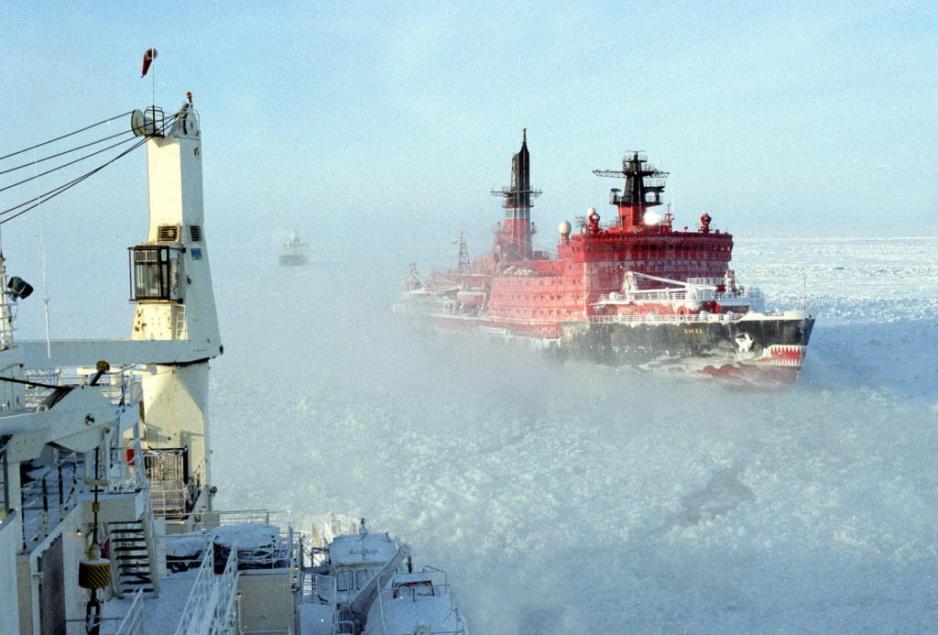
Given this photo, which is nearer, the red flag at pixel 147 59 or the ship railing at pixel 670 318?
the red flag at pixel 147 59

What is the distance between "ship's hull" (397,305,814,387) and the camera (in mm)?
22234

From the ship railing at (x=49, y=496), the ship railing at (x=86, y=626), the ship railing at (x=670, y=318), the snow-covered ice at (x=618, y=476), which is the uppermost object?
the ship railing at (x=670, y=318)

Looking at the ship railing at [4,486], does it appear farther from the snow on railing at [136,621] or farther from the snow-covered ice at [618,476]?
the snow-covered ice at [618,476]

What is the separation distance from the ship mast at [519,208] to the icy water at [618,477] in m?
6.12

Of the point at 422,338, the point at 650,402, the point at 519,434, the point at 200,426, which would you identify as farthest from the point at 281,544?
the point at 422,338

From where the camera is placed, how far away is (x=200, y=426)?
11.1 metres

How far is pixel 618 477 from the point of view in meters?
15.6

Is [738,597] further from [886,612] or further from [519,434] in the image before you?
[519,434]

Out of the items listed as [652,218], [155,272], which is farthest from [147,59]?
[652,218]

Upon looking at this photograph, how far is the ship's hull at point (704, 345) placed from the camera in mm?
22234

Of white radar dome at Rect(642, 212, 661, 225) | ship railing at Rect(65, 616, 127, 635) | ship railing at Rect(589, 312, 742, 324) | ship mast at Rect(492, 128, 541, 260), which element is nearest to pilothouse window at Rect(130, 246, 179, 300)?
ship railing at Rect(65, 616, 127, 635)

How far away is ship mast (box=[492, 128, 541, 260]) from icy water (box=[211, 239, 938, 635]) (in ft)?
20.1

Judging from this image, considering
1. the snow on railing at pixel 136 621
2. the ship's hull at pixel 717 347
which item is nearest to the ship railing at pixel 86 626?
the snow on railing at pixel 136 621

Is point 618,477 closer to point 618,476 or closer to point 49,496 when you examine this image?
point 618,476
